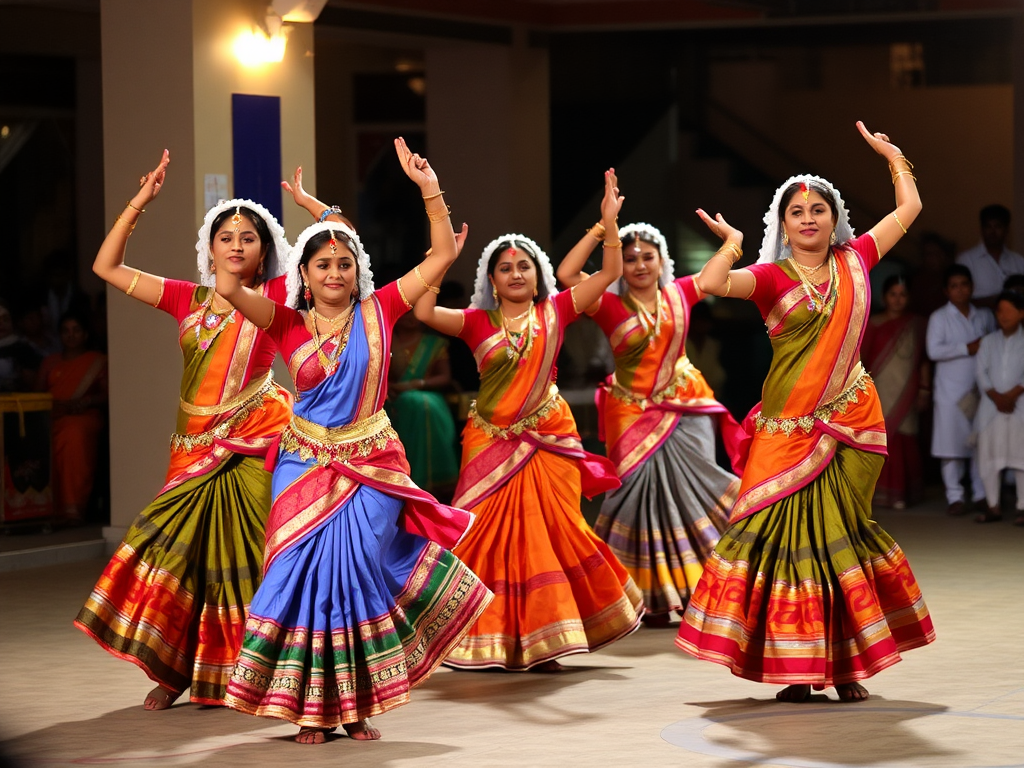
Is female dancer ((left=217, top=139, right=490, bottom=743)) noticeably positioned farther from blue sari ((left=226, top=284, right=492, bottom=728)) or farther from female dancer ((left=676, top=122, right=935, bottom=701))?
female dancer ((left=676, top=122, right=935, bottom=701))

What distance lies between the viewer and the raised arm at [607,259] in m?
6.38

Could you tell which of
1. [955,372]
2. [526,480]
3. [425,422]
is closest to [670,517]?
[526,480]

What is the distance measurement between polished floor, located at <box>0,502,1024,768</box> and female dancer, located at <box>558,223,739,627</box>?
1.01ft

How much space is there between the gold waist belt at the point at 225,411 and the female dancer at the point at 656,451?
6.12 feet

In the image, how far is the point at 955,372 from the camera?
10.9 metres

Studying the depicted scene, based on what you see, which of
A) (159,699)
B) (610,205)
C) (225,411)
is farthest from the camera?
(610,205)

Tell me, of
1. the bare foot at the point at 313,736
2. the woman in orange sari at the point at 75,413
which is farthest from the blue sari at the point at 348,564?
the woman in orange sari at the point at 75,413

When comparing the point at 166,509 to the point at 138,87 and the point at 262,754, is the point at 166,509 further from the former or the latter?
the point at 138,87

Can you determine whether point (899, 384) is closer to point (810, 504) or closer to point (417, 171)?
point (810, 504)

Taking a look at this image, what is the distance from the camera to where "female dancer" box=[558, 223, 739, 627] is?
735 centimetres

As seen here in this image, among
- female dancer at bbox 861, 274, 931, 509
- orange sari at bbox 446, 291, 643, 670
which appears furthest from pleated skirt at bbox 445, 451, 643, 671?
female dancer at bbox 861, 274, 931, 509

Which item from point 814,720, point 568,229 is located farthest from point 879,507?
point 814,720

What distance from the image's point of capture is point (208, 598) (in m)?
5.81

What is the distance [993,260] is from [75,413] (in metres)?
5.95
